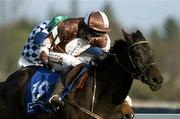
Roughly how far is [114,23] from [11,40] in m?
8.02

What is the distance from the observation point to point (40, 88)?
1026 cm

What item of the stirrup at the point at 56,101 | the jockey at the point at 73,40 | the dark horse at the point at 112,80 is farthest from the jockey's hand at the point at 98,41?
the stirrup at the point at 56,101

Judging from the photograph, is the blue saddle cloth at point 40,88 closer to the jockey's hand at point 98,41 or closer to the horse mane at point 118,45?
the jockey's hand at point 98,41

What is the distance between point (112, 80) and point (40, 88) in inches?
38.8

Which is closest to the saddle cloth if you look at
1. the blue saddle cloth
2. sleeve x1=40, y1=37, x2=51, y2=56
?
the blue saddle cloth

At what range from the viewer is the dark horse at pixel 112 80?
30.9 feet

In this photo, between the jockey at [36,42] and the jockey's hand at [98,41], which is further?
the jockey at [36,42]

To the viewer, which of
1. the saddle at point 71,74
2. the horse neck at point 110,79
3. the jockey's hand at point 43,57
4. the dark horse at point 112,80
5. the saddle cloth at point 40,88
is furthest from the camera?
the jockey's hand at point 43,57

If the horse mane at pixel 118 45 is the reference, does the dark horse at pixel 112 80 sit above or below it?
below

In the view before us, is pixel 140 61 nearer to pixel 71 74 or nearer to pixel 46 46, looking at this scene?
pixel 71 74

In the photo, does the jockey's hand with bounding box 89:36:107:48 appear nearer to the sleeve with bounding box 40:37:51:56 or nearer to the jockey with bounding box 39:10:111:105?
the jockey with bounding box 39:10:111:105

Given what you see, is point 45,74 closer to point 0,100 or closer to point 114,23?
point 0,100

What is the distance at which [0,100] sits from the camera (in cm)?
1083

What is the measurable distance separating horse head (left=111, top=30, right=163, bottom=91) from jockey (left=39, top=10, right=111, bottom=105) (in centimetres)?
58
